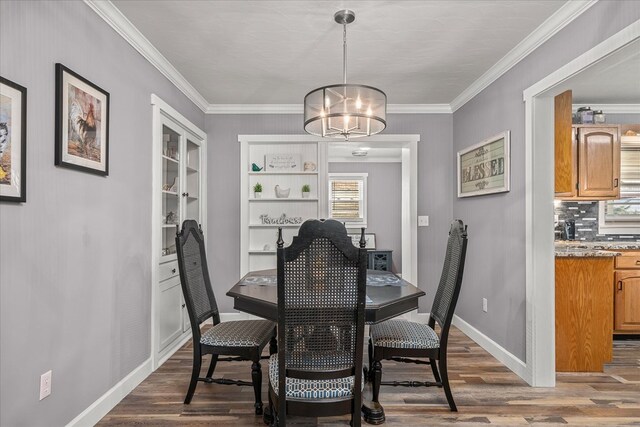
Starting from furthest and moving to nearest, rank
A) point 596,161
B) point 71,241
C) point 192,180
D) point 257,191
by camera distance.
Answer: point 257,191 → point 192,180 → point 596,161 → point 71,241

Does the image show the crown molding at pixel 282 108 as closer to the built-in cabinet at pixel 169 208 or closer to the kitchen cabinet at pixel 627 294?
the built-in cabinet at pixel 169 208

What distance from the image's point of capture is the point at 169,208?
3.41 m

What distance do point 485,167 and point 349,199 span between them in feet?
12.4

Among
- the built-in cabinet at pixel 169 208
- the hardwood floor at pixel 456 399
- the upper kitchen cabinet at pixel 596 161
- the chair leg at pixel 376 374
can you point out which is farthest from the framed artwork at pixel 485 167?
the built-in cabinet at pixel 169 208

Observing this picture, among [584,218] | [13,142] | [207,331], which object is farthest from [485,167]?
[13,142]

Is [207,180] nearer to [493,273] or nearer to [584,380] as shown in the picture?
[493,273]

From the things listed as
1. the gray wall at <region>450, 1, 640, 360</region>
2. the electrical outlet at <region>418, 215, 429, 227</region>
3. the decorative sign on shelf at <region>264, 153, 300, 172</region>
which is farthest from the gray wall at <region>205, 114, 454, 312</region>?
the gray wall at <region>450, 1, 640, 360</region>

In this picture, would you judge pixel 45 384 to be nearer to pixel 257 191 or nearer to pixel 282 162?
pixel 257 191

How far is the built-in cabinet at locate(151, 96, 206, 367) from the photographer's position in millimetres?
2939

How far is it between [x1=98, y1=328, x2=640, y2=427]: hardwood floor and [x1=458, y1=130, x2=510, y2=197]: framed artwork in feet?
5.00

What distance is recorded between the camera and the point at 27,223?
1.67 m

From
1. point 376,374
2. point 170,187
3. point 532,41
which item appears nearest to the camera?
point 376,374

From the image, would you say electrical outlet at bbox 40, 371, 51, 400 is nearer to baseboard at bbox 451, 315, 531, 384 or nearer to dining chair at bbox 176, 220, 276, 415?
dining chair at bbox 176, 220, 276, 415

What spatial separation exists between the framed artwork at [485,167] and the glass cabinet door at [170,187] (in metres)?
2.85
